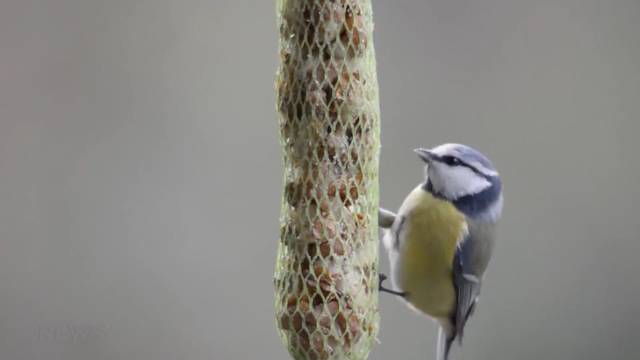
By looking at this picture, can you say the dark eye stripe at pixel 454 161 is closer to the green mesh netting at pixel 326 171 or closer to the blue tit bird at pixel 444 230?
the blue tit bird at pixel 444 230

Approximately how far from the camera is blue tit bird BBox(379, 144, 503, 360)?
1014mm

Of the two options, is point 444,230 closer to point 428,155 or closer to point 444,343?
point 428,155

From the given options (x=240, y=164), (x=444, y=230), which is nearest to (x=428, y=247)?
(x=444, y=230)

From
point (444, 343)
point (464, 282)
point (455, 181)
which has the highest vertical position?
point (455, 181)

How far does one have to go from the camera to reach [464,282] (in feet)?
3.49

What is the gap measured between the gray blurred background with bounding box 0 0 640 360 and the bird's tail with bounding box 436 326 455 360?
0.39 meters

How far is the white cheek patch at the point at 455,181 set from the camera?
3.31 feet

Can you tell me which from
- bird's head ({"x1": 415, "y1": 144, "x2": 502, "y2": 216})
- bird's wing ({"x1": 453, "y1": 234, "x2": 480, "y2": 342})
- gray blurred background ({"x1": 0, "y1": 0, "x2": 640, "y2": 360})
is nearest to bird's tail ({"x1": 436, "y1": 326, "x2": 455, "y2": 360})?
bird's wing ({"x1": 453, "y1": 234, "x2": 480, "y2": 342})

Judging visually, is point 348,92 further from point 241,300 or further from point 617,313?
point 617,313

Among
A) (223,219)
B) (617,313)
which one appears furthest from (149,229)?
(617,313)

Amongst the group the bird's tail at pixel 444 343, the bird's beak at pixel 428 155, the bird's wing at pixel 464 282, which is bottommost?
the bird's tail at pixel 444 343

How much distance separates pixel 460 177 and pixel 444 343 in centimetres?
26

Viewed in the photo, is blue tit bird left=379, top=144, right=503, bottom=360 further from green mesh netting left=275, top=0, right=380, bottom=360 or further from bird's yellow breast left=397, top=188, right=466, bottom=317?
green mesh netting left=275, top=0, right=380, bottom=360

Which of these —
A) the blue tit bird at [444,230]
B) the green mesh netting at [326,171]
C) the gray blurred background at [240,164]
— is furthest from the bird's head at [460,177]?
the gray blurred background at [240,164]
